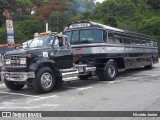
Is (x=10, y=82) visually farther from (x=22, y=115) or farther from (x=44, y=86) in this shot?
(x=22, y=115)

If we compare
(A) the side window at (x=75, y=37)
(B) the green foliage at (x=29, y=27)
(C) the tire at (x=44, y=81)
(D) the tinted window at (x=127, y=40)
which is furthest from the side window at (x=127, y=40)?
(B) the green foliage at (x=29, y=27)

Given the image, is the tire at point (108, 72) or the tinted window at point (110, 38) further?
the tinted window at point (110, 38)

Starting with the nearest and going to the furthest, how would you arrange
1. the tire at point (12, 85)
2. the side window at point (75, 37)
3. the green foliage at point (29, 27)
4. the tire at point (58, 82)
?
the tire at point (58, 82) → the tire at point (12, 85) → the side window at point (75, 37) → the green foliage at point (29, 27)

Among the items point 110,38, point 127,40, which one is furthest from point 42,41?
point 127,40

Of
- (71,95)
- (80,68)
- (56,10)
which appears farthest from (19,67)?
(56,10)

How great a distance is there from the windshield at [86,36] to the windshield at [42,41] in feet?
9.04

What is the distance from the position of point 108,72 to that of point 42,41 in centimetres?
409

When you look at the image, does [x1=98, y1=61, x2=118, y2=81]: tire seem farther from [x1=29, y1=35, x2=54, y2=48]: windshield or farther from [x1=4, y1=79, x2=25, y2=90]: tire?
[x1=4, y1=79, x2=25, y2=90]: tire

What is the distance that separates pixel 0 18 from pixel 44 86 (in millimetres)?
37974

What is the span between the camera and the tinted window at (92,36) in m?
14.7

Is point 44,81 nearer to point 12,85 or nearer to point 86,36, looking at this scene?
point 12,85

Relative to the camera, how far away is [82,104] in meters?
9.27

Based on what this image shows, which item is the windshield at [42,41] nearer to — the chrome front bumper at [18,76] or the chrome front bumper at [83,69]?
the chrome front bumper at [18,76]

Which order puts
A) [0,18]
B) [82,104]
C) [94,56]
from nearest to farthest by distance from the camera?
[82,104] → [94,56] → [0,18]
